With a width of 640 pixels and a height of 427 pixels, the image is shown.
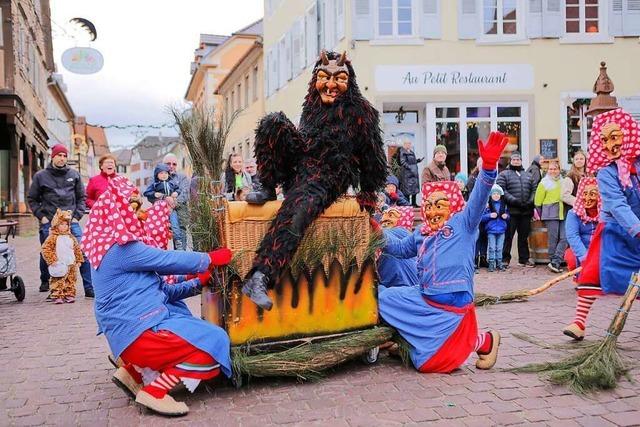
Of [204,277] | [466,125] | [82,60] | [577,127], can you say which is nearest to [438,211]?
[204,277]

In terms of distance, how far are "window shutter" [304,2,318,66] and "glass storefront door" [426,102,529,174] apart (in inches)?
178

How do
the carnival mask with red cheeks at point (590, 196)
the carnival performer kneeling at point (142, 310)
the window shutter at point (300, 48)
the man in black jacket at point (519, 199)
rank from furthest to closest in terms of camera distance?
the window shutter at point (300, 48)
the man in black jacket at point (519, 199)
the carnival mask with red cheeks at point (590, 196)
the carnival performer kneeling at point (142, 310)

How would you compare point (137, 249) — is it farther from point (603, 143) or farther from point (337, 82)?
point (603, 143)

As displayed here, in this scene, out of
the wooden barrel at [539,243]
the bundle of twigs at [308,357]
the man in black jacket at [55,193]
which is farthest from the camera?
the wooden barrel at [539,243]

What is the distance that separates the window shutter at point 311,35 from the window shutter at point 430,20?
3.78 metres

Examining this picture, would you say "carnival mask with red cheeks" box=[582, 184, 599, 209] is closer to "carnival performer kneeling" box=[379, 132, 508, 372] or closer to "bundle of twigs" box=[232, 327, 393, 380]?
"carnival performer kneeling" box=[379, 132, 508, 372]

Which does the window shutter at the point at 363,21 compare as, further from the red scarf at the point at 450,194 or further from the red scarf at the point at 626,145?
the red scarf at the point at 450,194

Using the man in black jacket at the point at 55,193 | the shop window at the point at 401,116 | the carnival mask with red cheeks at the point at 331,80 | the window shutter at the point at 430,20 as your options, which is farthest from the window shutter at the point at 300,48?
the carnival mask with red cheeks at the point at 331,80

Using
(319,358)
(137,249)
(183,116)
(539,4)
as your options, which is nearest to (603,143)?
(319,358)

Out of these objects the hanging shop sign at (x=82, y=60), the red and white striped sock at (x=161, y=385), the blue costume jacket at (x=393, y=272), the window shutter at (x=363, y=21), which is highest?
the window shutter at (x=363, y=21)

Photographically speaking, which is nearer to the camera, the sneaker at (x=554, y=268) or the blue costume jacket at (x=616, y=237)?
the blue costume jacket at (x=616, y=237)

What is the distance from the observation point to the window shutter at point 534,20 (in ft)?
53.9

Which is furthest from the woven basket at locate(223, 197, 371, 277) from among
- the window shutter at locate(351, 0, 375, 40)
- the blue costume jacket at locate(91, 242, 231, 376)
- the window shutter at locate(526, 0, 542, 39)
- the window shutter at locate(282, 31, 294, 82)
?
the window shutter at locate(282, 31, 294, 82)

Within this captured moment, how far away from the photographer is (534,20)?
16.5m
